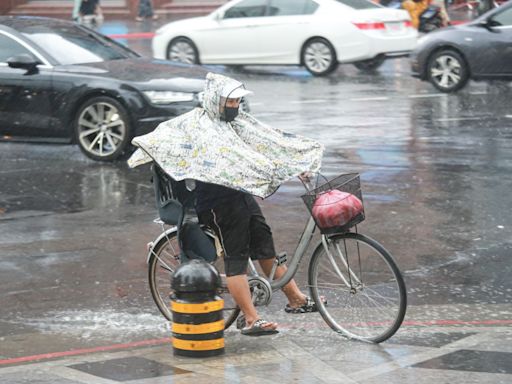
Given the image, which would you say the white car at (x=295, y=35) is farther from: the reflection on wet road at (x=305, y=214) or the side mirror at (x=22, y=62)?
the side mirror at (x=22, y=62)

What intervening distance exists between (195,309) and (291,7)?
15.9m

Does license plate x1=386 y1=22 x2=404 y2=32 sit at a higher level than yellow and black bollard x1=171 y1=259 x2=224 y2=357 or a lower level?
higher

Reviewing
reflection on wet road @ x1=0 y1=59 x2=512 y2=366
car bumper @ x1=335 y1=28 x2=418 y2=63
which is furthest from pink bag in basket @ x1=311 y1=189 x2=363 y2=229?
car bumper @ x1=335 y1=28 x2=418 y2=63

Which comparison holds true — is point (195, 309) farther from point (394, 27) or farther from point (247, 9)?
point (247, 9)

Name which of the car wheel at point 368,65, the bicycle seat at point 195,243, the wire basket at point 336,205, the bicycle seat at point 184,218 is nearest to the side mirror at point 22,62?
the bicycle seat at point 184,218

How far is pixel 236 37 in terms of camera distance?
22.3 metres

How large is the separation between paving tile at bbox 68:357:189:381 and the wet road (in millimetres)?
658

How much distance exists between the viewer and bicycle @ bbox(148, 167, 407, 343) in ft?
22.4

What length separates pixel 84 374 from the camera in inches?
249

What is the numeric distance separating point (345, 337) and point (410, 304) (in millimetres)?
1062

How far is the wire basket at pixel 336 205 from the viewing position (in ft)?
22.2

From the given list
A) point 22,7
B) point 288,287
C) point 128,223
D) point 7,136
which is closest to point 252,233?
point 288,287

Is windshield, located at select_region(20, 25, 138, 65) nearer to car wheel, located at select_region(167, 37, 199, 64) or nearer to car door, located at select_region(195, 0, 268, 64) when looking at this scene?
car door, located at select_region(195, 0, 268, 64)

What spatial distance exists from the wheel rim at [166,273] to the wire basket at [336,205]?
0.82m
